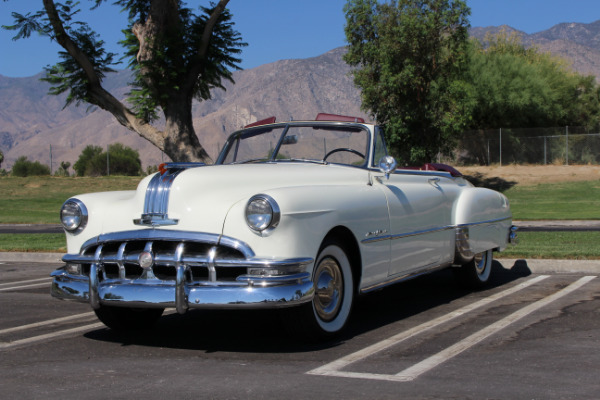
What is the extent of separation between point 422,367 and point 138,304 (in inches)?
77.0

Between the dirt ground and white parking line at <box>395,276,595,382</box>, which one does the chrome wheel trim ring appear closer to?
white parking line at <box>395,276,595,382</box>

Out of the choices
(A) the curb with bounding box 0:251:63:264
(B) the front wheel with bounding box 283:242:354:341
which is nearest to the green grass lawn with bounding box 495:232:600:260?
(B) the front wheel with bounding box 283:242:354:341

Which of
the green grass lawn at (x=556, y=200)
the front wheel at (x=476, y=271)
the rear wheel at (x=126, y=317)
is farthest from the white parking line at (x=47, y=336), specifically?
the green grass lawn at (x=556, y=200)

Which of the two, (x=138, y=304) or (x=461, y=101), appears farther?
(x=461, y=101)

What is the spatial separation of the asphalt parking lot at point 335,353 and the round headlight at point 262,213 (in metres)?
0.91

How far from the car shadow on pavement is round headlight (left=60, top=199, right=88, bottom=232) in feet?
2.97

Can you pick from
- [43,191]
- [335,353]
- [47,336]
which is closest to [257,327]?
[335,353]

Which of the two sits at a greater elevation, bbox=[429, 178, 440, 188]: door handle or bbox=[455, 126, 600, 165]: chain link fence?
bbox=[455, 126, 600, 165]: chain link fence

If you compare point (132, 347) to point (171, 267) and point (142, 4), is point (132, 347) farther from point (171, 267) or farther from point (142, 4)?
point (142, 4)

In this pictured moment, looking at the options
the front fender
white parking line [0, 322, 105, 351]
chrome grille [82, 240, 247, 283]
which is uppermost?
the front fender

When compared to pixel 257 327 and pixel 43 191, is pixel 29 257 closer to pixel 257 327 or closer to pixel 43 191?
pixel 257 327

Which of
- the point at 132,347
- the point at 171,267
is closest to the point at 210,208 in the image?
the point at 171,267

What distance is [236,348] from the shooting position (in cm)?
542

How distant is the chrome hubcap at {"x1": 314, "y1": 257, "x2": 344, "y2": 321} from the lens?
5.44 meters
